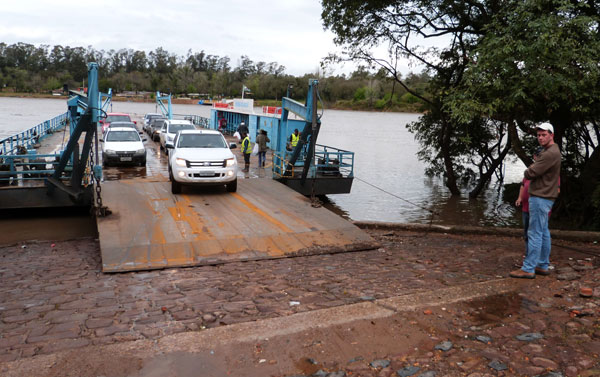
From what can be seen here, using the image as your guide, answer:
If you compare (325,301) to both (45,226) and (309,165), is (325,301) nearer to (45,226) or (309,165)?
(309,165)

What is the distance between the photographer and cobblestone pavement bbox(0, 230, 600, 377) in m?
4.60

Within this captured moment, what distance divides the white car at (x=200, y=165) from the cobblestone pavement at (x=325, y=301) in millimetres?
4013

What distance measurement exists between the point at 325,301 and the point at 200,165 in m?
8.08

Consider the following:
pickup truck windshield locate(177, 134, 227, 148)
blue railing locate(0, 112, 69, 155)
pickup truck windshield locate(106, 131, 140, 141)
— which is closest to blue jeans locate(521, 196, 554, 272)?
pickup truck windshield locate(177, 134, 227, 148)

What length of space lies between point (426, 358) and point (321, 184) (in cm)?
1335

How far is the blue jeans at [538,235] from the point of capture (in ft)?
20.9

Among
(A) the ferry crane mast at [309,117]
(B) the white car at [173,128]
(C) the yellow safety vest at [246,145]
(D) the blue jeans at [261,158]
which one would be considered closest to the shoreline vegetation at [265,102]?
(B) the white car at [173,128]

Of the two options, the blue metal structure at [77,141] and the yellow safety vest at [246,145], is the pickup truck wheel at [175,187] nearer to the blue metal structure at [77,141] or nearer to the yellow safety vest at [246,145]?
the blue metal structure at [77,141]

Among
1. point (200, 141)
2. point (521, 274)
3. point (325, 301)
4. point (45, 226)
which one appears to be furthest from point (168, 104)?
point (521, 274)

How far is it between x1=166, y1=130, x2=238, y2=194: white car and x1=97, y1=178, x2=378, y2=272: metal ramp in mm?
435

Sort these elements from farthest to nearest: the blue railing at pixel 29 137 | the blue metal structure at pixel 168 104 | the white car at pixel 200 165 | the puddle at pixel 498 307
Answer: the blue metal structure at pixel 168 104, the blue railing at pixel 29 137, the white car at pixel 200 165, the puddle at pixel 498 307

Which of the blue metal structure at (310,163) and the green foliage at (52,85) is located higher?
the green foliage at (52,85)

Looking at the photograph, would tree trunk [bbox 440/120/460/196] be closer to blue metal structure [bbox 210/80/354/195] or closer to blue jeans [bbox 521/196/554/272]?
blue metal structure [bbox 210/80/354/195]

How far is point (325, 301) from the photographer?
240 inches
